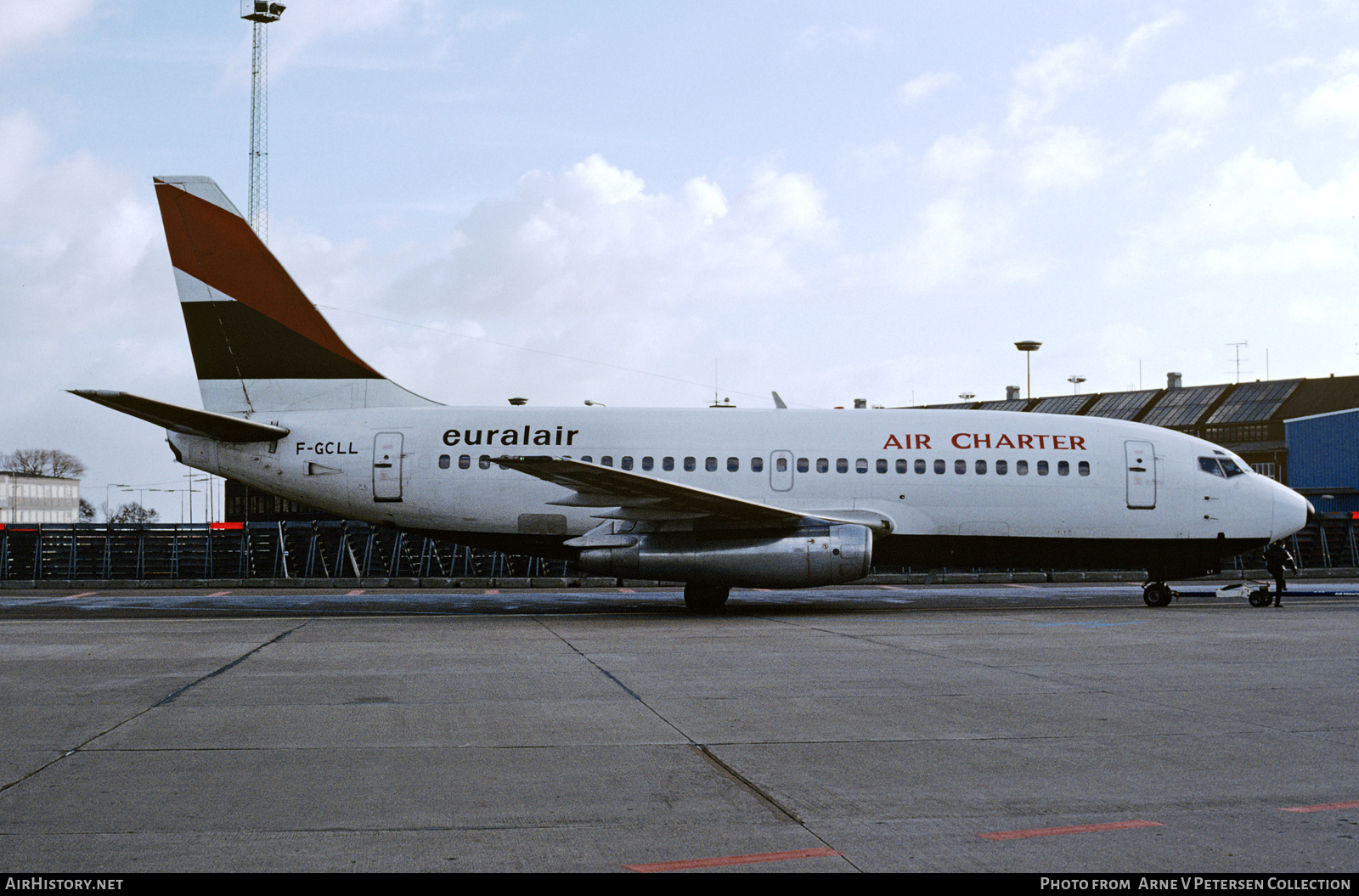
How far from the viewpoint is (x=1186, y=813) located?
17.0 ft

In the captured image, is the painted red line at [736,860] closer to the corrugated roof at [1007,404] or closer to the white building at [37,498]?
the corrugated roof at [1007,404]

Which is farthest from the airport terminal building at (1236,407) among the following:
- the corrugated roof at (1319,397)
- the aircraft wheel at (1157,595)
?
the aircraft wheel at (1157,595)

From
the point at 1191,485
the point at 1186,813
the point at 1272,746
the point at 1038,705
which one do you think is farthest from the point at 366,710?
the point at 1191,485

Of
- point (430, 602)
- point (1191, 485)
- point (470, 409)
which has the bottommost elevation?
point (430, 602)

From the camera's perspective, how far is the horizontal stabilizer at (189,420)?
17.0 metres

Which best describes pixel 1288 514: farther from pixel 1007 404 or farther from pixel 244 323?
pixel 1007 404

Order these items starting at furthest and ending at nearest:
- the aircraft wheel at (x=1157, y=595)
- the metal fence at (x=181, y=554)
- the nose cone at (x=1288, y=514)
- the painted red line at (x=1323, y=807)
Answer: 1. the metal fence at (x=181, y=554)
2. the nose cone at (x=1288, y=514)
3. the aircraft wheel at (x=1157, y=595)
4. the painted red line at (x=1323, y=807)

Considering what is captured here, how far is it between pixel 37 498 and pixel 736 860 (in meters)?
123

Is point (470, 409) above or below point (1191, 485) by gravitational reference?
above

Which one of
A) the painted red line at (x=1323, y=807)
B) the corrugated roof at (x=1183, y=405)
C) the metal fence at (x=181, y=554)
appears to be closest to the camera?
the painted red line at (x=1323, y=807)

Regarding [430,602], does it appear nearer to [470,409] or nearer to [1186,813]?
[470,409]

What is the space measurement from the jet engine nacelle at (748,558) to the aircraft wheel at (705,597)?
4.00 ft
